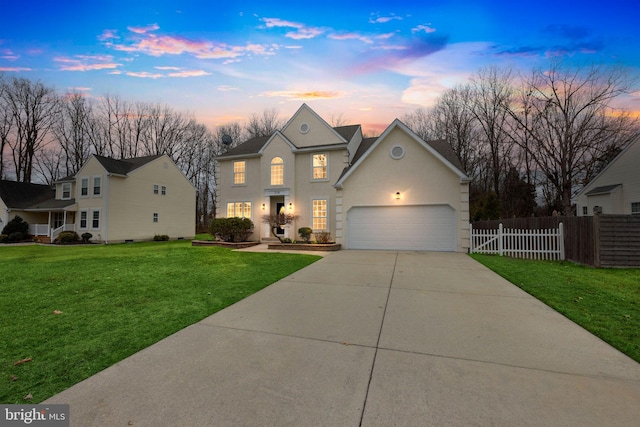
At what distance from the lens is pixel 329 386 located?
8.10 ft

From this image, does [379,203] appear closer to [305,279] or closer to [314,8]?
[305,279]

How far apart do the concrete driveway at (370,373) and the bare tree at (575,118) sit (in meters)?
23.4

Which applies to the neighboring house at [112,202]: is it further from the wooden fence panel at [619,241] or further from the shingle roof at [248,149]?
the wooden fence panel at [619,241]

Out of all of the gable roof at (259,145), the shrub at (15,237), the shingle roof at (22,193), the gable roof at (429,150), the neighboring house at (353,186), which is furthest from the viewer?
the shingle roof at (22,193)

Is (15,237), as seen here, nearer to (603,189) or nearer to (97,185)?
(97,185)

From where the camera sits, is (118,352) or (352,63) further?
(352,63)

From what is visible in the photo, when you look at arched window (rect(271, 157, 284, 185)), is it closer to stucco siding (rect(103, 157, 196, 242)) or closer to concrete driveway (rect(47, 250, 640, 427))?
stucco siding (rect(103, 157, 196, 242))

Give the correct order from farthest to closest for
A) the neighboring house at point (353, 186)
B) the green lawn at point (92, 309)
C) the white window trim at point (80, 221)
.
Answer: the white window trim at point (80, 221) < the neighboring house at point (353, 186) < the green lawn at point (92, 309)

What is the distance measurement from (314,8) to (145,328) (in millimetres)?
12209

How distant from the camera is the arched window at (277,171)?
17.0 m

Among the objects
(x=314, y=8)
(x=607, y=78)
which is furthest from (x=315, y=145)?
(x=607, y=78)

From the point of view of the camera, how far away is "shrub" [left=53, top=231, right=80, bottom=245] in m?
19.7

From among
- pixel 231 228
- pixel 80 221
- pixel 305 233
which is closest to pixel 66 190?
pixel 80 221

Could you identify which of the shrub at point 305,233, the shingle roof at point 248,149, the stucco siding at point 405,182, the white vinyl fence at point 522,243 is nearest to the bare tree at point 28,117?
the shingle roof at point 248,149
